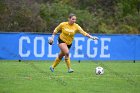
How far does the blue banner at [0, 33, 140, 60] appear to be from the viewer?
22.7 m

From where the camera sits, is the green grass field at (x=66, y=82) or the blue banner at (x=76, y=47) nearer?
the green grass field at (x=66, y=82)

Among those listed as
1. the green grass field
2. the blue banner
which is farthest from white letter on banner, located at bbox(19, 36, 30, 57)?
the green grass field

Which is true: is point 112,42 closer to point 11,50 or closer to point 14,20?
point 11,50

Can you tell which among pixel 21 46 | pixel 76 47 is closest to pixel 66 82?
pixel 21 46

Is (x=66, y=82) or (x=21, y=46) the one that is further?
(x=21, y=46)

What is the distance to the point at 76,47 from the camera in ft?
75.7

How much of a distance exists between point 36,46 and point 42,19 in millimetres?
14413

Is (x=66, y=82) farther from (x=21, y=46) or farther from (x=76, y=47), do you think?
(x=76, y=47)

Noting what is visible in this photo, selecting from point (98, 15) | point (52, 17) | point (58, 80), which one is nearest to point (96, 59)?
point (58, 80)

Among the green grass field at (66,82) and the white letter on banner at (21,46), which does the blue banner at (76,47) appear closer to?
the white letter on banner at (21,46)

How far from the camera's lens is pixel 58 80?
554 inches

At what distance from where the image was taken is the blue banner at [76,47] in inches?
892

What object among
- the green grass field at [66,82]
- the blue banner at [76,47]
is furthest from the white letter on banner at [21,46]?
the green grass field at [66,82]

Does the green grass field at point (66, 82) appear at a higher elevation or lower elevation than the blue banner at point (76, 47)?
lower
